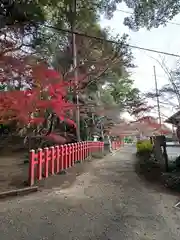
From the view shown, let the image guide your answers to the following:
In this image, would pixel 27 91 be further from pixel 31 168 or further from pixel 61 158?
pixel 31 168

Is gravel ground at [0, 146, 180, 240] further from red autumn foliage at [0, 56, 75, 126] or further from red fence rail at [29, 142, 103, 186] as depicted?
red autumn foliage at [0, 56, 75, 126]

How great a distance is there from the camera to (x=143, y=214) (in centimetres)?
A: 421

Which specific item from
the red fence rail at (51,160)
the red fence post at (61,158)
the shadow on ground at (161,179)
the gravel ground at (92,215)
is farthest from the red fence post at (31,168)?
the shadow on ground at (161,179)

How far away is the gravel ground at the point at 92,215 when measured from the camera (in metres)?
3.39

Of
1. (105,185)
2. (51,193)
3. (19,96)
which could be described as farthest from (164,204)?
(19,96)

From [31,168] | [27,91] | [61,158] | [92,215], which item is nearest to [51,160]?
[61,158]

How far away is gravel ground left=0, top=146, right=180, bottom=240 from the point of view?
3387mm

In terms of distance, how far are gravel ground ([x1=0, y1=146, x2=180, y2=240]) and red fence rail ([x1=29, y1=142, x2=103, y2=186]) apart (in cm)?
100

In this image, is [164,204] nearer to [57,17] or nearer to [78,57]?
[57,17]

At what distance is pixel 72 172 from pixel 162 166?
3389 millimetres

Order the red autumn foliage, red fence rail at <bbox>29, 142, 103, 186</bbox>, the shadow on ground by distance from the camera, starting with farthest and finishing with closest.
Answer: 1. the red autumn foliage
2. red fence rail at <bbox>29, 142, 103, 186</bbox>
3. the shadow on ground

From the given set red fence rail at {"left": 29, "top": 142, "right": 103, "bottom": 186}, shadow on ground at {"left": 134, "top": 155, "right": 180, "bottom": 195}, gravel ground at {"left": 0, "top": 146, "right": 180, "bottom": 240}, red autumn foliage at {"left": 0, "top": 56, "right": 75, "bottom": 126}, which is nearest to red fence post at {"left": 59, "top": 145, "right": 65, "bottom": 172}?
red fence rail at {"left": 29, "top": 142, "right": 103, "bottom": 186}

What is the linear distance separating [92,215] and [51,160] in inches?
142

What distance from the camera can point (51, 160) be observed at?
7414mm
